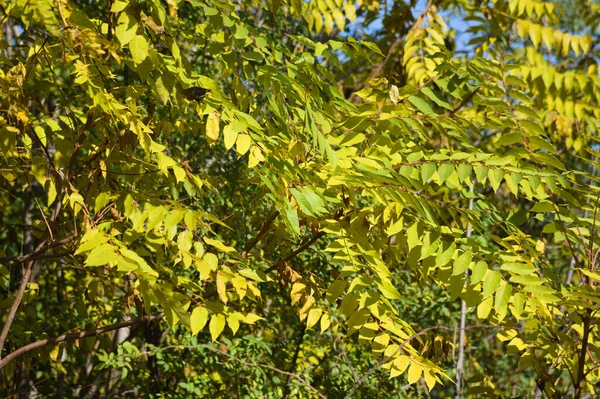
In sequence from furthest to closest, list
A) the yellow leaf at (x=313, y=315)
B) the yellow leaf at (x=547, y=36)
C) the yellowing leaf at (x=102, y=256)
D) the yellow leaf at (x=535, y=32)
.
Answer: the yellow leaf at (x=535, y=32) < the yellow leaf at (x=547, y=36) < the yellow leaf at (x=313, y=315) < the yellowing leaf at (x=102, y=256)

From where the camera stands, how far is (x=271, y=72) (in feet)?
7.48

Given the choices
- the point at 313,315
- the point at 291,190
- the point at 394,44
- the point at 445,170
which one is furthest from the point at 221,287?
the point at 394,44

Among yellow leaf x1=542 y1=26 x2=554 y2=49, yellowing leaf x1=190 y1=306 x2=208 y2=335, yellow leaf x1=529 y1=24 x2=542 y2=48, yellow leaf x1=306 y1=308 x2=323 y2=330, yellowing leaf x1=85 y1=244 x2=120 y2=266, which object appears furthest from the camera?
yellow leaf x1=529 y1=24 x2=542 y2=48

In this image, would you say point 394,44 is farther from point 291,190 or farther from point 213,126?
point 291,190

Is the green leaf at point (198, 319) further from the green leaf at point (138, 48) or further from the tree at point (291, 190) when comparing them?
the green leaf at point (138, 48)

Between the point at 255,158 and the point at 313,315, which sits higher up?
the point at 255,158

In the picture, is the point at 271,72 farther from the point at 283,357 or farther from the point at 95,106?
the point at 283,357

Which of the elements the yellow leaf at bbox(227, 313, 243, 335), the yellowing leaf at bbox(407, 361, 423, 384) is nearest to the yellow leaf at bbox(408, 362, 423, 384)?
the yellowing leaf at bbox(407, 361, 423, 384)

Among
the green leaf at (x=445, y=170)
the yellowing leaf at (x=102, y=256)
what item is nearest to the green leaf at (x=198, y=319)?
the yellowing leaf at (x=102, y=256)

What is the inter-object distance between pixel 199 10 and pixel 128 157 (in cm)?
210

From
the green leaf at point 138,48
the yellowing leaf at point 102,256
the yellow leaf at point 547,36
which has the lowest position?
the yellowing leaf at point 102,256

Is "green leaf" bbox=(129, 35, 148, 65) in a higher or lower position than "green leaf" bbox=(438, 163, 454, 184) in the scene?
higher

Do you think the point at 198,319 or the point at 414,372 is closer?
the point at 198,319

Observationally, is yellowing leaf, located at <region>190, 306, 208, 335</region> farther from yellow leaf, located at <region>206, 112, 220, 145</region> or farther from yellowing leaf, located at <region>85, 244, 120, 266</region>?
yellow leaf, located at <region>206, 112, 220, 145</region>
